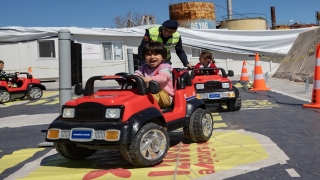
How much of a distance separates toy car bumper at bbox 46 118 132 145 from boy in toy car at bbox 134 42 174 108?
2.97 ft

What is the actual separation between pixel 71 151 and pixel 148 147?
0.83m

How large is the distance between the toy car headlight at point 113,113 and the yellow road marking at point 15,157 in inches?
47.5

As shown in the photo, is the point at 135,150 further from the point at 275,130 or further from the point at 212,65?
the point at 212,65

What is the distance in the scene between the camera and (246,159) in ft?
11.3

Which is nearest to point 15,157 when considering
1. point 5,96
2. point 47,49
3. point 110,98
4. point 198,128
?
point 110,98

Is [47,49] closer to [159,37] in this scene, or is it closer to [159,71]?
[159,37]

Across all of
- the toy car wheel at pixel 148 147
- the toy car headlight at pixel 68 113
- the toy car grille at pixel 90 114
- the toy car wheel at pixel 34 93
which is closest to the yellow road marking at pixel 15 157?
the toy car headlight at pixel 68 113

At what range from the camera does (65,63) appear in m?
4.84

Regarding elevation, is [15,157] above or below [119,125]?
below

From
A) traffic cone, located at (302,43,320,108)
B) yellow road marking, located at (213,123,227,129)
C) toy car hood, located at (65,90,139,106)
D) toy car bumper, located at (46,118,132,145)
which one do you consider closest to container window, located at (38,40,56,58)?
traffic cone, located at (302,43,320,108)

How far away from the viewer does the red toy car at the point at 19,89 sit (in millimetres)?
10816

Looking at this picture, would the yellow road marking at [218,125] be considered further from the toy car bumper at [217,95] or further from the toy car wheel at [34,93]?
the toy car wheel at [34,93]

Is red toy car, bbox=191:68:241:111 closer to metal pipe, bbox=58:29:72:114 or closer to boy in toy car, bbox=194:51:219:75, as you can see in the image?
boy in toy car, bbox=194:51:219:75

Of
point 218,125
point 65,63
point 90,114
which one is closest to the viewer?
point 90,114
